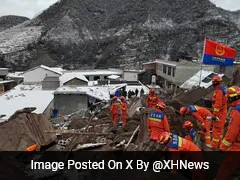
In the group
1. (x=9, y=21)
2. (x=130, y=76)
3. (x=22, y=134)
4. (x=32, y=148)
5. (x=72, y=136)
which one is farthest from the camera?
(x=9, y=21)

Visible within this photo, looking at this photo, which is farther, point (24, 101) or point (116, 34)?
point (116, 34)

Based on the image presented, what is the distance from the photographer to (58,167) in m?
6.84

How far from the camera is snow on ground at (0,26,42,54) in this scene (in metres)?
65.2

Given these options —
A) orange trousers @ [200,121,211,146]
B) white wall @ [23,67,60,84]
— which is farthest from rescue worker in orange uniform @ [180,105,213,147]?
white wall @ [23,67,60,84]

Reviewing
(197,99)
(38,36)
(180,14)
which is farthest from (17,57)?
(197,99)

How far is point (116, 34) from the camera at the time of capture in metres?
73.5

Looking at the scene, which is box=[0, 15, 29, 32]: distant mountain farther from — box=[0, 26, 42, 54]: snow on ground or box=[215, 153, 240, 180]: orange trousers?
box=[215, 153, 240, 180]: orange trousers

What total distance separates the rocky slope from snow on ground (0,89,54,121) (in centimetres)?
3940

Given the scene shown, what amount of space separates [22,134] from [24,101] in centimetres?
1166

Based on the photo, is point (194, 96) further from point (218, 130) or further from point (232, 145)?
point (232, 145)

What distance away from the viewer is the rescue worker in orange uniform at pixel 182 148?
526 cm

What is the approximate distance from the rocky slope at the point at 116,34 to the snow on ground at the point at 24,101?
129 feet

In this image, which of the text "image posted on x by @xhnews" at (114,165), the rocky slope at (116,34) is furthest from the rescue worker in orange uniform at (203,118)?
the rocky slope at (116,34)

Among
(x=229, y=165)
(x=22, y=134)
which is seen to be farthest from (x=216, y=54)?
(x=229, y=165)
